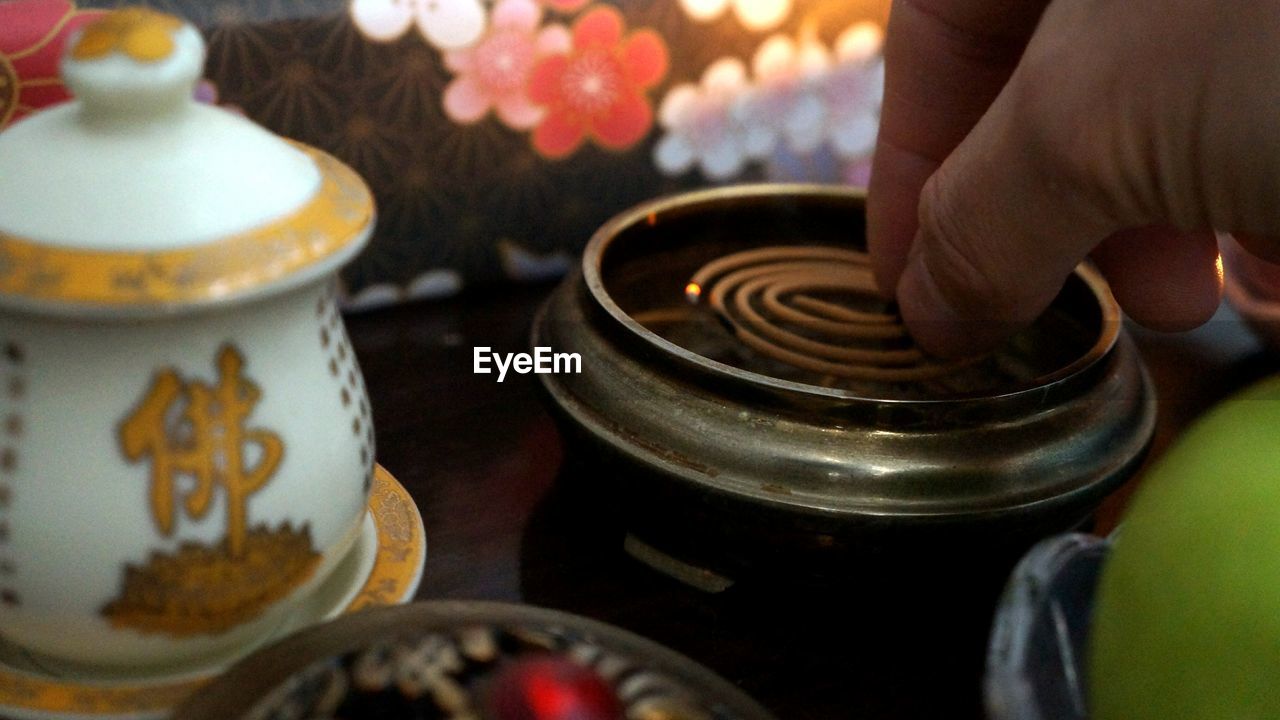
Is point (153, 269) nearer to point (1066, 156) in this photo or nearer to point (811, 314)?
point (1066, 156)

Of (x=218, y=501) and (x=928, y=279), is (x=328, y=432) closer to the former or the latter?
(x=218, y=501)

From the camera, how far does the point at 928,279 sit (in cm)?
56

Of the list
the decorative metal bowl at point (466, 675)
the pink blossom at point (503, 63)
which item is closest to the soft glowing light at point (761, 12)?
Result: the pink blossom at point (503, 63)

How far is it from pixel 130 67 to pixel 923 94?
1.49 feet

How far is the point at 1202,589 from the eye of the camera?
349 mm

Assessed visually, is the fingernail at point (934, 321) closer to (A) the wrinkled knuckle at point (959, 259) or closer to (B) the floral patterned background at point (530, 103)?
(A) the wrinkled knuckle at point (959, 259)

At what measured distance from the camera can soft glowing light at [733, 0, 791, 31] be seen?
794 mm

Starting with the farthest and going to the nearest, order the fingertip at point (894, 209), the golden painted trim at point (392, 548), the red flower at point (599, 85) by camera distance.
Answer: the red flower at point (599, 85), the fingertip at point (894, 209), the golden painted trim at point (392, 548)

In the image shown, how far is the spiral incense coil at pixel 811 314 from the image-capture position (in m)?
0.61

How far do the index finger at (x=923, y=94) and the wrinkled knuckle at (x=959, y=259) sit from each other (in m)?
0.10

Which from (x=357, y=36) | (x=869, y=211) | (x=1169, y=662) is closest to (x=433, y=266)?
(x=357, y=36)

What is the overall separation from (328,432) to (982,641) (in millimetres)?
314

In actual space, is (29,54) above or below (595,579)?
above

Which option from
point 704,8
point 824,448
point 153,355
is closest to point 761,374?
point 824,448
